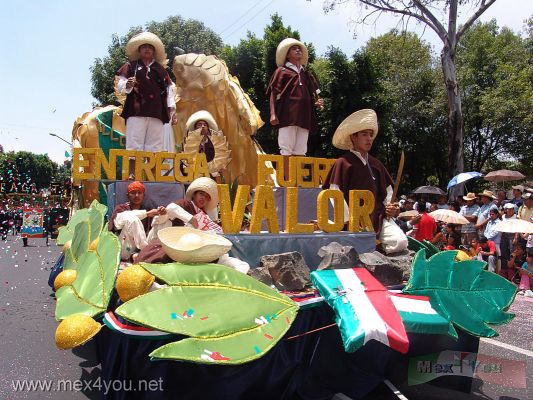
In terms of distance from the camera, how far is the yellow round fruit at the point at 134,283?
2869mm

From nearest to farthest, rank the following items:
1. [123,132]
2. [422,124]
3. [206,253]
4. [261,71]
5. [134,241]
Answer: [206,253] < [134,241] < [123,132] < [261,71] < [422,124]

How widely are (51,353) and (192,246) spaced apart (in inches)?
89.7

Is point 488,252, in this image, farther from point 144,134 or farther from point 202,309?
point 202,309

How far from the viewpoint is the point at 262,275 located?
3.37m

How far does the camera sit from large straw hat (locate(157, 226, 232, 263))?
3061mm

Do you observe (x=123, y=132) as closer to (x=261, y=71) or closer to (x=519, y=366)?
(x=519, y=366)

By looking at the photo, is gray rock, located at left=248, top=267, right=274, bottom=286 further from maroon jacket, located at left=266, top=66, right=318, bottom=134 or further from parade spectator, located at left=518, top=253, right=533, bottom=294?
parade spectator, located at left=518, top=253, right=533, bottom=294

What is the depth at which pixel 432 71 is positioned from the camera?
24281 millimetres

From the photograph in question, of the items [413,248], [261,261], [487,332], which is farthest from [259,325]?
[413,248]

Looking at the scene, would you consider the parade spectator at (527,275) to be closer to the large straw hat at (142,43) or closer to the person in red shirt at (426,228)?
the person in red shirt at (426,228)

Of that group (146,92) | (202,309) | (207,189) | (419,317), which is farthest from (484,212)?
(202,309)

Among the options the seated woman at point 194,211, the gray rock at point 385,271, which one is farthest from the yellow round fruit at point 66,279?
the gray rock at point 385,271

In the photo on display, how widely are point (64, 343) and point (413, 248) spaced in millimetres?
3161

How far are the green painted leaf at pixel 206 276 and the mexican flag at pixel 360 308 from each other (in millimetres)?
284
